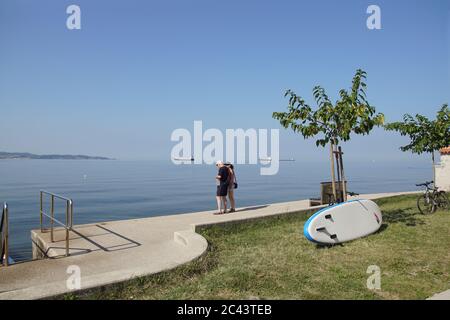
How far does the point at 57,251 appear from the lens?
23.9 ft

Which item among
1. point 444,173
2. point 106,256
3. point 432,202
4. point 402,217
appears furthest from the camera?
point 444,173

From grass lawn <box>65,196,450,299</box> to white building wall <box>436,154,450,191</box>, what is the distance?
12423 mm

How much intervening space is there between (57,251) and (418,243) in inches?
290

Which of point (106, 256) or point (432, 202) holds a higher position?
point (432, 202)

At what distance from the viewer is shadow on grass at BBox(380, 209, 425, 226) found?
31.8 ft

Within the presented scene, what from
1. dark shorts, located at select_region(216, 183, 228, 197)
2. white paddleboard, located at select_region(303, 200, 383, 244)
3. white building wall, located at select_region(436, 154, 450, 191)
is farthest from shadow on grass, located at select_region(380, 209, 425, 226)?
white building wall, located at select_region(436, 154, 450, 191)

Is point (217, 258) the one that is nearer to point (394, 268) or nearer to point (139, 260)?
point (139, 260)

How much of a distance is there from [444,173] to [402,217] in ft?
39.1

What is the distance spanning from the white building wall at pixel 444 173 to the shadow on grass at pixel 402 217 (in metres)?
10.00

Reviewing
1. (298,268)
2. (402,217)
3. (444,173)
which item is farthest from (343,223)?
(444,173)

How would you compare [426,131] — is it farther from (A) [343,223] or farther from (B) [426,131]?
(A) [343,223]

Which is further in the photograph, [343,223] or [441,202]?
[441,202]

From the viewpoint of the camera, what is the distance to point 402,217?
415 inches
